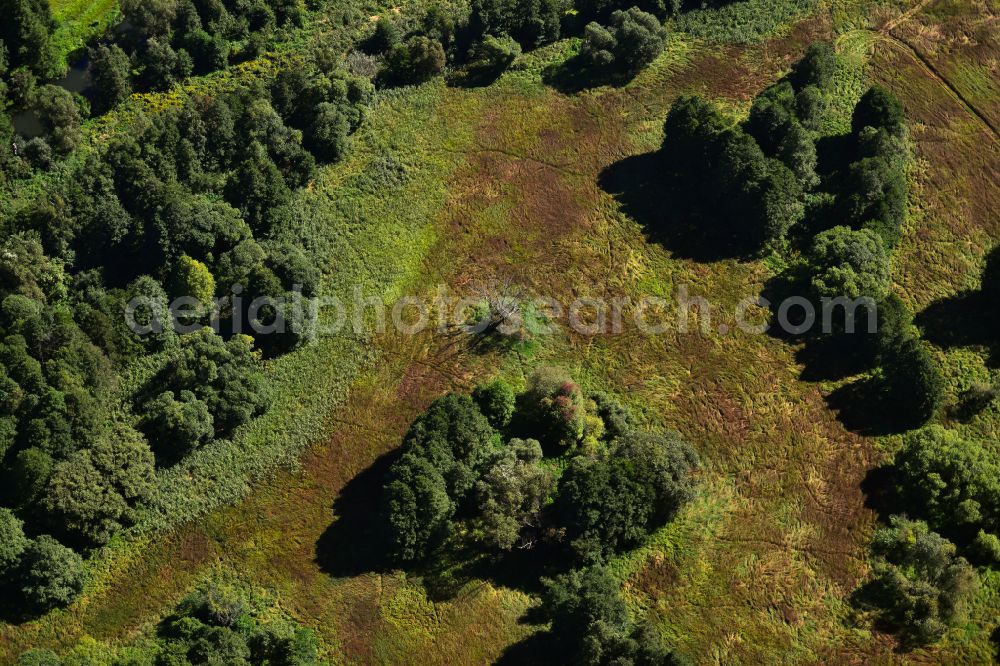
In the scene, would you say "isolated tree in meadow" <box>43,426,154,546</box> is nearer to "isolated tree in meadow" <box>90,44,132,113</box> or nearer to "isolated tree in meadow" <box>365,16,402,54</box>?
"isolated tree in meadow" <box>90,44,132,113</box>

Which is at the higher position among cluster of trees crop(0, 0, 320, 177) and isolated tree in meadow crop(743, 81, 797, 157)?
cluster of trees crop(0, 0, 320, 177)

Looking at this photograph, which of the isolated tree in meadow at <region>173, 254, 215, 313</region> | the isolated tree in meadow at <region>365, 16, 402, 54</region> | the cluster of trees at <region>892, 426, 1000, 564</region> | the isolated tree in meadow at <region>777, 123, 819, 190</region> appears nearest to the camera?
the cluster of trees at <region>892, 426, 1000, 564</region>

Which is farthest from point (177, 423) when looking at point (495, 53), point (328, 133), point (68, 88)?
point (495, 53)

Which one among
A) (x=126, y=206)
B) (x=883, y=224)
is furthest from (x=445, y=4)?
(x=883, y=224)

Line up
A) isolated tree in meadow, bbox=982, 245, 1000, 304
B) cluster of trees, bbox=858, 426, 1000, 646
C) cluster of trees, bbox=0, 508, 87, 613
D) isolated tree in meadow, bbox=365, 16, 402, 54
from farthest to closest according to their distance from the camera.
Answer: isolated tree in meadow, bbox=365, 16, 402, 54 < isolated tree in meadow, bbox=982, 245, 1000, 304 < cluster of trees, bbox=858, 426, 1000, 646 < cluster of trees, bbox=0, 508, 87, 613

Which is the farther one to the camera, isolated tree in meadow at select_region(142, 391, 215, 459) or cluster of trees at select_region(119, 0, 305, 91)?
cluster of trees at select_region(119, 0, 305, 91)

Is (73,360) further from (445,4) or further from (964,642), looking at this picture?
(964,642)

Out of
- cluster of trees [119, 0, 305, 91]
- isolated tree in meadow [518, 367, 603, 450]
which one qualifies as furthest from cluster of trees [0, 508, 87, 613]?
cluster of trees [119, 0, 305, 91]
